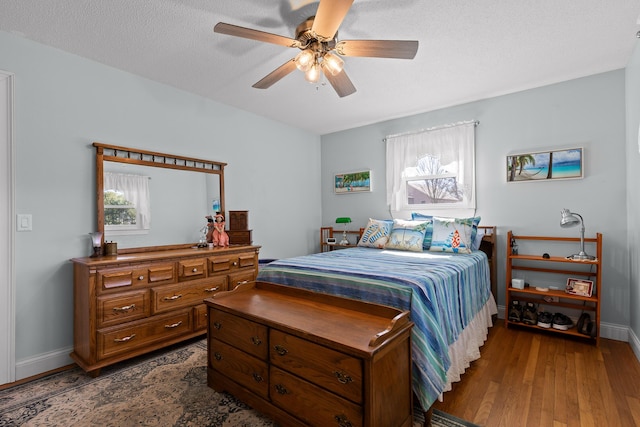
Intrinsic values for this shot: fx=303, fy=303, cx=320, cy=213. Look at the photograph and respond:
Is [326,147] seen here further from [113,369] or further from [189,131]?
[113,369]

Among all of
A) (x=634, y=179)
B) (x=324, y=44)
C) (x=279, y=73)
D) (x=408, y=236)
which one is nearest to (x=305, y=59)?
(x=324, y=44)

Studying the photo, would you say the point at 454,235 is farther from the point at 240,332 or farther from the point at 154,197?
the point at 154,197

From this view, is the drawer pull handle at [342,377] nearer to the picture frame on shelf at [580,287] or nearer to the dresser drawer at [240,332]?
the dresser drawer at [240,332]

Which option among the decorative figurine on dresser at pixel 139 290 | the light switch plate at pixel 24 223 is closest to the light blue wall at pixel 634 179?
the decorative figurine on dresser at pixel 139 290

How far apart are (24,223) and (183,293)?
1.24 meters

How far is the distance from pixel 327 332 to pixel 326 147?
387 cm

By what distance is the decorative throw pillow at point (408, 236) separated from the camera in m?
3.31

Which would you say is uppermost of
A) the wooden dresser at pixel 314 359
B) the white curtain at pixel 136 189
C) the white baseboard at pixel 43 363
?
the white curtain at pixel 136 189

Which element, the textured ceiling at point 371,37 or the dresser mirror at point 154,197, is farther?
the dresser mirror at point 154,197

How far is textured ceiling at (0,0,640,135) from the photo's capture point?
1954 mm

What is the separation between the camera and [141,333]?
2.41 metres

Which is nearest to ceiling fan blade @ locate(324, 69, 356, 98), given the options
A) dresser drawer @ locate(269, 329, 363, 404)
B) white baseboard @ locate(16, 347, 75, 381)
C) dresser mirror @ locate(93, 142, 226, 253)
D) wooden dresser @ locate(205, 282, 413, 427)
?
wooden dresser @ locate(205, 282, 413, 427)

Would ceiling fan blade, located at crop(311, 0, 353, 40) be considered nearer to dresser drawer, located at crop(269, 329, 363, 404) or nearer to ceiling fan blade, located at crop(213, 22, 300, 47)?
ceiling fan blade, located at crop(213, 22, 300, 47)

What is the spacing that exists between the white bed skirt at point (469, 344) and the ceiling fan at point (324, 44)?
193 cm
